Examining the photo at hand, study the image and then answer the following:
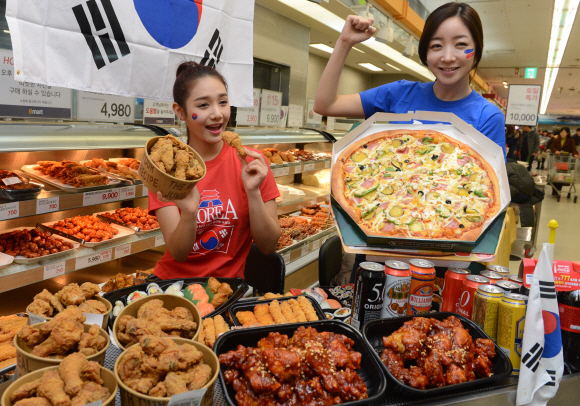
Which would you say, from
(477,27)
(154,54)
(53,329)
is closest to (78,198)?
(154,54)

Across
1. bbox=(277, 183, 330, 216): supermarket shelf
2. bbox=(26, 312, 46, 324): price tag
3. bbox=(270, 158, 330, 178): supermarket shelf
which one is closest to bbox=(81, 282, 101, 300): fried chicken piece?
bbox=(26, 312, 46, 324): price tag

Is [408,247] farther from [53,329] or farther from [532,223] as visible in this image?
[532,223]

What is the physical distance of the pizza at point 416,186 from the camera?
1.50 meters

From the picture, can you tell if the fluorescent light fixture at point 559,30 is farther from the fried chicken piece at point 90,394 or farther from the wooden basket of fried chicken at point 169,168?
the fried chicken piece at point 90,394

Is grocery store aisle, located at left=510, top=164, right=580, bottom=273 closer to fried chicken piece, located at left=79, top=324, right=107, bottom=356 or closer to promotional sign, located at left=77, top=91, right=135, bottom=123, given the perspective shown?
promotional sign, located at left=77, top=91, right=135, bottom=123

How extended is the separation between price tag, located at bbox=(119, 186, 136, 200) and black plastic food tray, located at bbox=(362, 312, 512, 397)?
7.82ft

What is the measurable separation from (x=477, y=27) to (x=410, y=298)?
112 cm

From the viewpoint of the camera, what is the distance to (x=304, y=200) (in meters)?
Answer: 4.90

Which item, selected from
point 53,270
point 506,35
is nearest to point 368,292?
point 53,270

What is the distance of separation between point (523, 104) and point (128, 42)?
965 cm

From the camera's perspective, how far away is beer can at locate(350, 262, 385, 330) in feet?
4.22

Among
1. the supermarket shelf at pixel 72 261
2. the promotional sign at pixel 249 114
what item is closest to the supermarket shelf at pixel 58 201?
the supermarket shelf at pixel 72 261

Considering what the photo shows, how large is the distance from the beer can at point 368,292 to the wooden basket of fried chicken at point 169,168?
0.62 meters

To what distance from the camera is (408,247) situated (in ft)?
4.60
